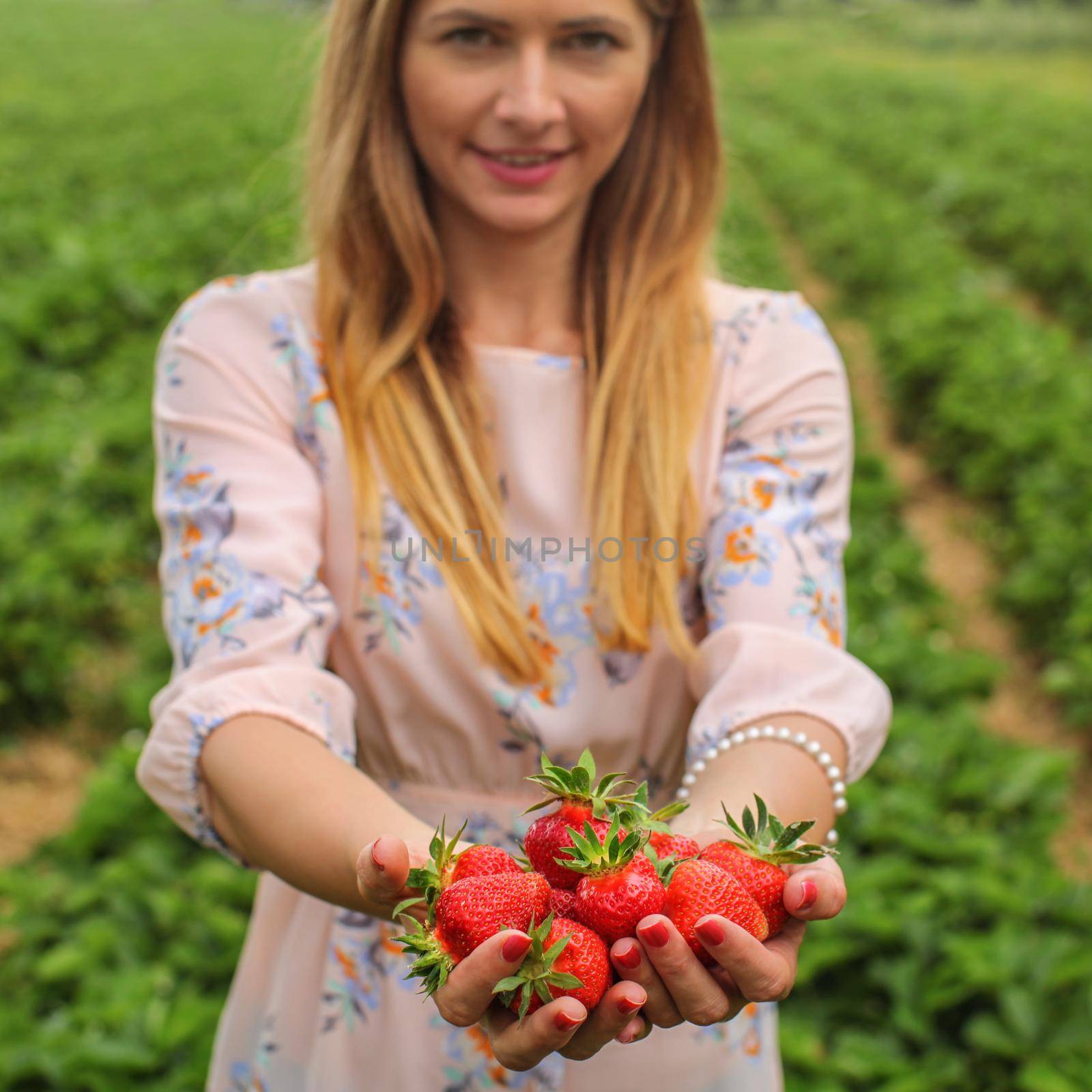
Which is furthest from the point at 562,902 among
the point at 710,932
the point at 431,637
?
the point at 431,637

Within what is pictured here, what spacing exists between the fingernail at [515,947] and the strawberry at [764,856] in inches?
8.8

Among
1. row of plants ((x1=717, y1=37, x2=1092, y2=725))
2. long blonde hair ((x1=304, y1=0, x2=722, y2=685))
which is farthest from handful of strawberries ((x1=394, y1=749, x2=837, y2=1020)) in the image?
row of plants ((x1=717, y1=37, x2=1092, y2=725))

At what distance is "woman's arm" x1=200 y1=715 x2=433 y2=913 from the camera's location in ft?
4.53

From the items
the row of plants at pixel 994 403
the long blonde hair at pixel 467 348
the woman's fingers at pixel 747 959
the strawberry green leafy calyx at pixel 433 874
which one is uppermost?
the long blonde hair at pixel 467 348

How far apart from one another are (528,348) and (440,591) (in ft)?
1.38

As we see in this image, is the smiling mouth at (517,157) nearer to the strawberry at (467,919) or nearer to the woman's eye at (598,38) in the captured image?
the woman's eye at (598,38)

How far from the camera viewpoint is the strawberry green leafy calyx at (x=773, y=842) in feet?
4.07

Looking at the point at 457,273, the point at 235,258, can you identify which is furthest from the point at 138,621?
the point at 457,273

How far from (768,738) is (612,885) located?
0.45 m

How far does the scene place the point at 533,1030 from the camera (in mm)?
1115

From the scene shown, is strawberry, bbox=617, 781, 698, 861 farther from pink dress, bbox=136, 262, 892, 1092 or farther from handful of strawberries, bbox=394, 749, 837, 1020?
pink dress, bbox=136, 262, 892, 1092

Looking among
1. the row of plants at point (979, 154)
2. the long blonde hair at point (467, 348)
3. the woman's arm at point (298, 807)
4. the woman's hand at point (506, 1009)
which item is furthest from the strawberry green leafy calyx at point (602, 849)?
the row of plants at point (979, 154)

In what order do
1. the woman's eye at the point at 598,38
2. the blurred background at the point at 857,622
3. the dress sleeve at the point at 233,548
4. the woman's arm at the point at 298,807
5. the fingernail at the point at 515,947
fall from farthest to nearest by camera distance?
1. the blurred background at the point at 857,622
2. the woman's eye at the point at 598,38
3. the dress sleeve at the point at 233,548
4. the woman's arm at the point at 298,807
5. the fingernail at the point at 515,947

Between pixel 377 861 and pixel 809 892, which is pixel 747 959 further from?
pixel 377 861
